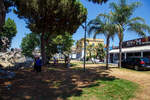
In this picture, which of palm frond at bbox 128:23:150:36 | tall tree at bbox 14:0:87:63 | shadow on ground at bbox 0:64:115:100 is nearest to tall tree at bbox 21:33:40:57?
tall tree at bbox 14:0:87:63

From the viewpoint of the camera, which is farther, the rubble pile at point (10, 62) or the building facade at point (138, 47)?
the building facade at point (138, 47)

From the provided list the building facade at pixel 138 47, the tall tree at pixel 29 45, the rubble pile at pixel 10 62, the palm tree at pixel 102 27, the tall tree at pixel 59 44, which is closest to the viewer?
the palm tree at pixel 102 27

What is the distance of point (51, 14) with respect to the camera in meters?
12.8

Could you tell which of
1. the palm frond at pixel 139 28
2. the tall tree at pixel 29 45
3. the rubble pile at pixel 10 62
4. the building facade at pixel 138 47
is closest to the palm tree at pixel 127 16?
the palm frond at pixel 139 28

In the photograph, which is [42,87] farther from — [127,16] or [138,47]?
[138,47]

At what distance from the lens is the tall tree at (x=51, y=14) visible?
11.9m

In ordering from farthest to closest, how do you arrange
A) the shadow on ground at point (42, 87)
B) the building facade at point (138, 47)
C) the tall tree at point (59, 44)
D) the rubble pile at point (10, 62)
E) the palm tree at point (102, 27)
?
the tall tree at point (59, 44) < the building facade at point (138, 47) < the rubble pile at point (10, 62) < the palm tree at point (102, 27) < the shadow on ground at point (42, 87)

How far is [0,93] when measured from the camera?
4363 millimetres

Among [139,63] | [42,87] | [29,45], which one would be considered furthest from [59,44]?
[42,87]

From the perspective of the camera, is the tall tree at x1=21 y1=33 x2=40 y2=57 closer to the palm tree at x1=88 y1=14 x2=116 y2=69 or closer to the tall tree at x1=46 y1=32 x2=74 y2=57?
the tall tree at x1=46 y1=32 x2=74 y2=57

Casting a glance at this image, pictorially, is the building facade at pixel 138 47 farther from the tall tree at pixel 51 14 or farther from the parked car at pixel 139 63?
the tall tree at pixel 51 14

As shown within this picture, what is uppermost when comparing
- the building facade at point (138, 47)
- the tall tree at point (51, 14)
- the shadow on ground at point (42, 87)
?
the tall tree at point (51, 14)

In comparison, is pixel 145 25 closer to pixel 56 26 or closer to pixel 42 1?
pixel 56 26

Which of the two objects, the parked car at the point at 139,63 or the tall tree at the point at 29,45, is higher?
the tall tree at the point at 29,45
